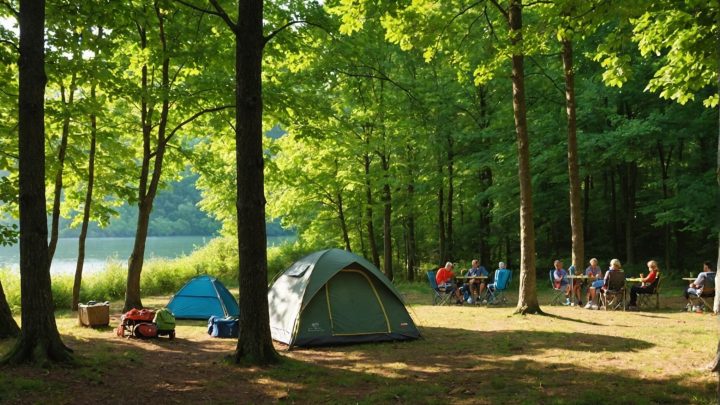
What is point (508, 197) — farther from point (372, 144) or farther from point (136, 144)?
point (136, 144)

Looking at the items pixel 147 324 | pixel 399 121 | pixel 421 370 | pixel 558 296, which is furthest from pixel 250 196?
pixel 399 121

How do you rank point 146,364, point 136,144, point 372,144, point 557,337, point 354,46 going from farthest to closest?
1. point 372,144
2. point 136,144
3. point 354,46
4. point 557,337
5. point 146,364

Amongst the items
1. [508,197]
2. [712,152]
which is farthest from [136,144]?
[712,152]

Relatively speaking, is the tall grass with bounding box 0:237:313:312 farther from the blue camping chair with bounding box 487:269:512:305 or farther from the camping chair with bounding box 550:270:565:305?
the camping chair with bounding box 550:270:565:305

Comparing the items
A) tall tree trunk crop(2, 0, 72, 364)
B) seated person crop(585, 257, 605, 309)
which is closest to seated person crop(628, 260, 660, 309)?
seated person crop(585, 257, 605, 309)

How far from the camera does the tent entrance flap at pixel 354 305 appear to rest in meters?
8.86

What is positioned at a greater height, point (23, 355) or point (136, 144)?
point (136, 144)

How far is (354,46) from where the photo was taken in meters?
10.1

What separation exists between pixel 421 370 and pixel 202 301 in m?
6.42

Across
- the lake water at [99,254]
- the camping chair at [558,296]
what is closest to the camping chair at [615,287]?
the camping chair at [558,296]

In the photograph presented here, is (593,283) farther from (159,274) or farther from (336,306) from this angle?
(159,274)

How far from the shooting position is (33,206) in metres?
6.38

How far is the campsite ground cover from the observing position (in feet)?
18.1

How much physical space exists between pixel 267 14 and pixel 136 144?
20.3ft
